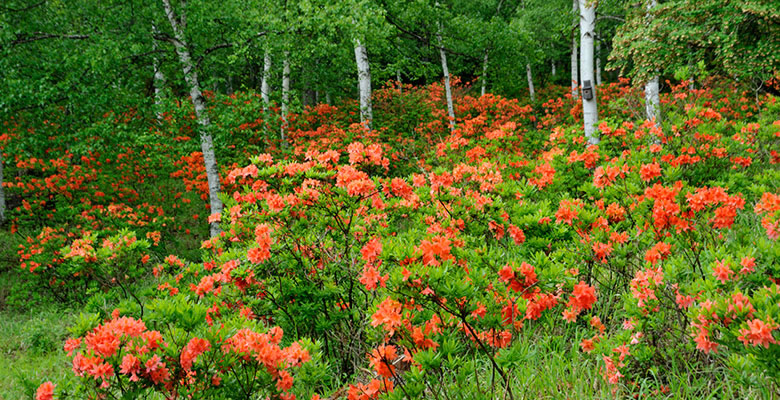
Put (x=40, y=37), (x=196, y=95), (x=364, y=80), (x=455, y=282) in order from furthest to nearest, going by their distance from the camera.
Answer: (x=364, y=80) < (x=196, y=95) < (x=40, y=37) < (x=455, y=282)

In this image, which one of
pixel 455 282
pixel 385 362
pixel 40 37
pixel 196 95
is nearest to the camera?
pixel 455 282

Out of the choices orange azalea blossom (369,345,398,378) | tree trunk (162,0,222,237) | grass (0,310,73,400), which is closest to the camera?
orange azalea blossom (369,345,398,378)

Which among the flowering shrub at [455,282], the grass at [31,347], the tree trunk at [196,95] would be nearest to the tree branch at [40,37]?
the tree trunk at [196,95]

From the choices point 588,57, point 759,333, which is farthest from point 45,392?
point 588,57

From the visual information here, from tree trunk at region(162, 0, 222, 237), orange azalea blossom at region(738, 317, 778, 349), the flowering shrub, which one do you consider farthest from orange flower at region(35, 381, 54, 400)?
tree trunk at region(162, 0, 222, 237)

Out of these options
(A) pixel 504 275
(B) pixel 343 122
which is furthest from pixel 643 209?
(B) pixel 343 122

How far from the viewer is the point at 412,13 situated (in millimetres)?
10969

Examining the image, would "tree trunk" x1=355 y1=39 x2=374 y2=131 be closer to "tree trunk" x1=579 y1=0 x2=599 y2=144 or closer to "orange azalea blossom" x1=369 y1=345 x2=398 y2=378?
"tree trunk" x1=579 y1=0 x2=599 y2=144

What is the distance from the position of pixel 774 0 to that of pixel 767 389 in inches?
230

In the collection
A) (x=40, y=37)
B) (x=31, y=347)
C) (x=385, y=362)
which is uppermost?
(x=40, y=37)

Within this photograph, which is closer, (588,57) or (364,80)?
(588,57)

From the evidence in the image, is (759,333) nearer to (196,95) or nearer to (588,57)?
(588,57)

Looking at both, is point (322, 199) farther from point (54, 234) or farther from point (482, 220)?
point (54, 234)

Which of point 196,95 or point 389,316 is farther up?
point 196,95
